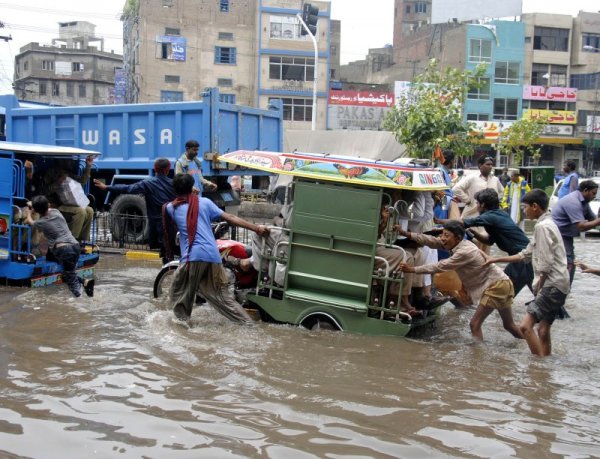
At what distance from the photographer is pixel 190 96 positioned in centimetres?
4797

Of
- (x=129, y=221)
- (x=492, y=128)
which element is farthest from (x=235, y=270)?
(x=492, y=128)

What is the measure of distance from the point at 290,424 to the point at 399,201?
2.93 meters

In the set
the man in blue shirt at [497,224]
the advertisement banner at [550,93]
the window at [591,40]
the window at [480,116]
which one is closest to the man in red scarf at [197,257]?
the man in blue shirt at [497,224]

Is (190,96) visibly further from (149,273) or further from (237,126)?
(149,273)

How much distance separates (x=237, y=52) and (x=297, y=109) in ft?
18.6

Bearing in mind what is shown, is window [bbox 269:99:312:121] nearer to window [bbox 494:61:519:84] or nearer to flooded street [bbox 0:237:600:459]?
window [bbox 494:61:519:84]

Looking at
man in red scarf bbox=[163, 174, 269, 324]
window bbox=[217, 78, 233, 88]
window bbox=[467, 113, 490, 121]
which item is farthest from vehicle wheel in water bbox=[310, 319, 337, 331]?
window bbox=[467, 113, 490, 121]

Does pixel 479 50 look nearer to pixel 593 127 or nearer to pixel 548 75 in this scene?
pixel 548 75

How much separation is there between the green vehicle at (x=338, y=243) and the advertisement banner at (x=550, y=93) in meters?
45.7

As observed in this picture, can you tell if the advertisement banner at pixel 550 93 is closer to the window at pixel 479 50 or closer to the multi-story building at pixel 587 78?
the multi-story building at pixel 587 78

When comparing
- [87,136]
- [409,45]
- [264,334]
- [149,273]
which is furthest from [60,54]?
[264,334]

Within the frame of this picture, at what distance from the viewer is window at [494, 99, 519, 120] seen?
4912 centimetres

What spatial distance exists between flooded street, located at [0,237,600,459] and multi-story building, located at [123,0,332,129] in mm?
40983

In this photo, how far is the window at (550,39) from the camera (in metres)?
50.5
